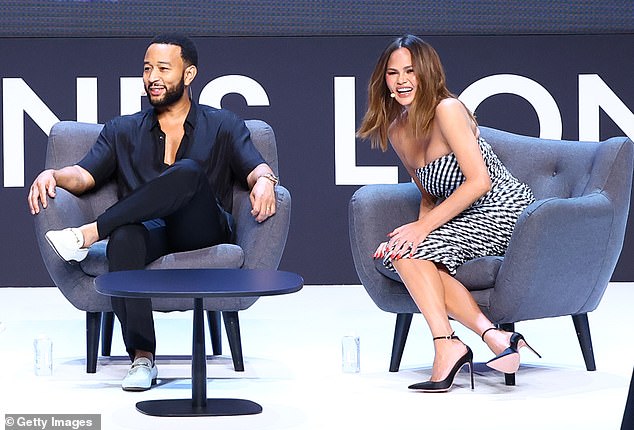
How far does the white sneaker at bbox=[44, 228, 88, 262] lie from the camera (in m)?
3.77

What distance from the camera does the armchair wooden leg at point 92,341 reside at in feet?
13.0

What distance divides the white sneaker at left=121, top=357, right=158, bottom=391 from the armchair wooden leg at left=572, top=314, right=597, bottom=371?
1510mm

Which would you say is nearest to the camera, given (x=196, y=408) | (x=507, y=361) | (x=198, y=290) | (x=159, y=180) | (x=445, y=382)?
(x=198, y=290)

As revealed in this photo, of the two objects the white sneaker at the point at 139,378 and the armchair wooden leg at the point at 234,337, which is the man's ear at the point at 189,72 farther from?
the white sneaker at the point at 139,378

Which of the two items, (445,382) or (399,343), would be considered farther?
(399,343)

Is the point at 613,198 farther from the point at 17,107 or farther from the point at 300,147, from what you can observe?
the point at 17,107

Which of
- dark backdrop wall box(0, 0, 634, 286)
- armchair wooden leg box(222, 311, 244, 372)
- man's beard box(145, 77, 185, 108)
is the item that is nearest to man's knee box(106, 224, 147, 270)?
armchair wooden leg box(222, 311, 244, 372)

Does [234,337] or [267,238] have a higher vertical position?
[267,238]

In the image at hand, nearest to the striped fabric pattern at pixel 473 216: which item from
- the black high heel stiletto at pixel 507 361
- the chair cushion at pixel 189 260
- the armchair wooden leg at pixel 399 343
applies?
the armchair wooden leg at pixel 399 343

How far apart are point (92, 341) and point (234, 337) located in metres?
0.50

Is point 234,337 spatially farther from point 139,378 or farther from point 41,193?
point 41,193

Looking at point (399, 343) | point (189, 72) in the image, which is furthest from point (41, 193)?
point (399, 343)

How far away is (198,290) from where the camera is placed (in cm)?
297

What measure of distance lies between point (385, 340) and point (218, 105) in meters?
2.20
